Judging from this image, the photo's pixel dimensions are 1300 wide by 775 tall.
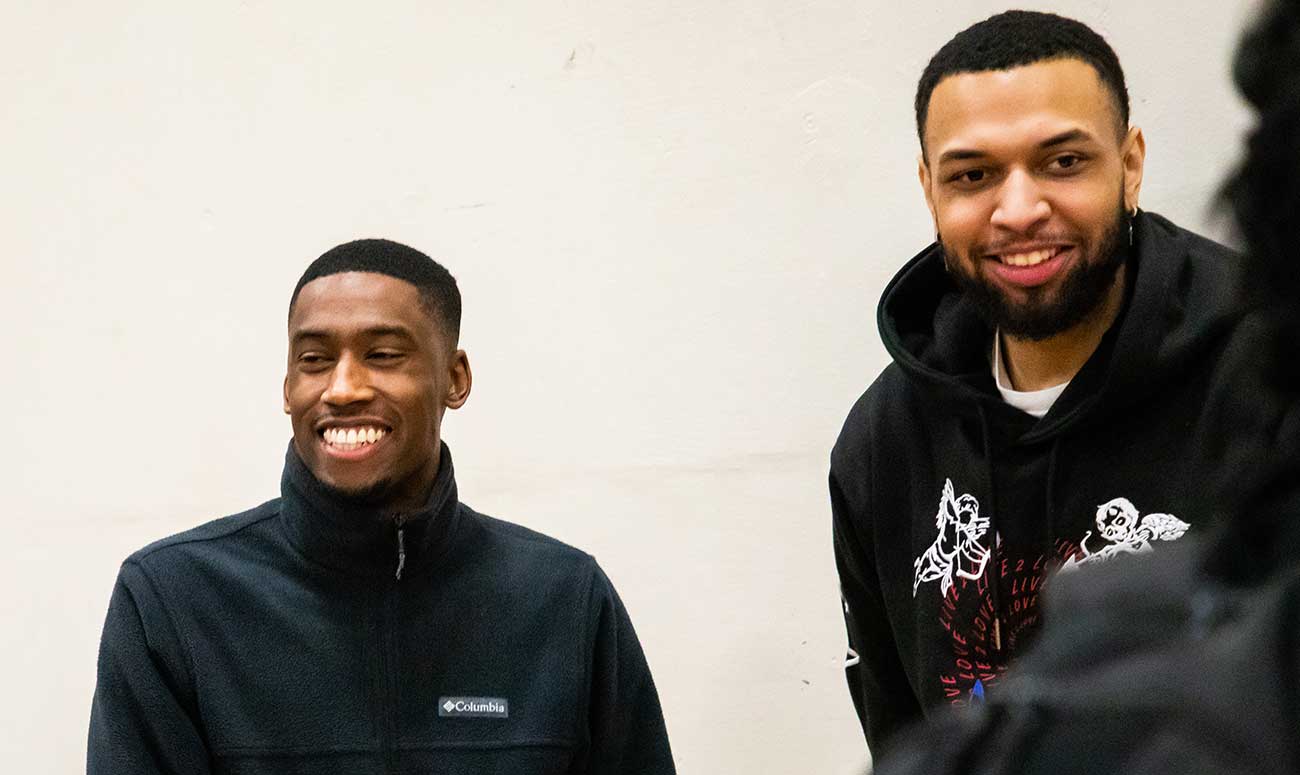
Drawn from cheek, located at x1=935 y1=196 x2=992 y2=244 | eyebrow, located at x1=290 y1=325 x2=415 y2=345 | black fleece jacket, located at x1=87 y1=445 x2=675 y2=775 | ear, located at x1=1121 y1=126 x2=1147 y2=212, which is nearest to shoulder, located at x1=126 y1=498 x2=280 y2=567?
black fleece jacket, located at x1=87 y1=445 x2=675 y2=775

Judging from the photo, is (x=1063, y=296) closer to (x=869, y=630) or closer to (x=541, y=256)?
(x=869, y=630)

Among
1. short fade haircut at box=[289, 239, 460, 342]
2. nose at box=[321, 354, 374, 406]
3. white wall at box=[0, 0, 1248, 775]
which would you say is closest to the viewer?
nose at box=[321, 354, 374, 406]

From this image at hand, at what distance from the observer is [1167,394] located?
207cm

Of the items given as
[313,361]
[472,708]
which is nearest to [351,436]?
[313,361]

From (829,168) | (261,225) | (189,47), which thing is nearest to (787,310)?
(829,168)

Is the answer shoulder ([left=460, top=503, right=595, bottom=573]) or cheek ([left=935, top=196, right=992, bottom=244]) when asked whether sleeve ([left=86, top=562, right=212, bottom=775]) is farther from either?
cheek ([left=935, top=196, right=992, bottom=244])

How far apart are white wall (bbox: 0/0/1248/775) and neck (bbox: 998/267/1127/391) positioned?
0.42 meters

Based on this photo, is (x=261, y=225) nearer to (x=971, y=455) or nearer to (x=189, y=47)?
(x=189, y=47)

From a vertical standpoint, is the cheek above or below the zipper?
above

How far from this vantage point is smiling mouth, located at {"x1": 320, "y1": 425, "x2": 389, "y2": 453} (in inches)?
93.8

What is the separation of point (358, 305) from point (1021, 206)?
936 mm

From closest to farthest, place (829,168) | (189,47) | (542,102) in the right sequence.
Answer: (829,168), (542,102), (189,47)

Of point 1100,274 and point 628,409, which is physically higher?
point 1100,274

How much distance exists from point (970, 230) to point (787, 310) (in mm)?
609
